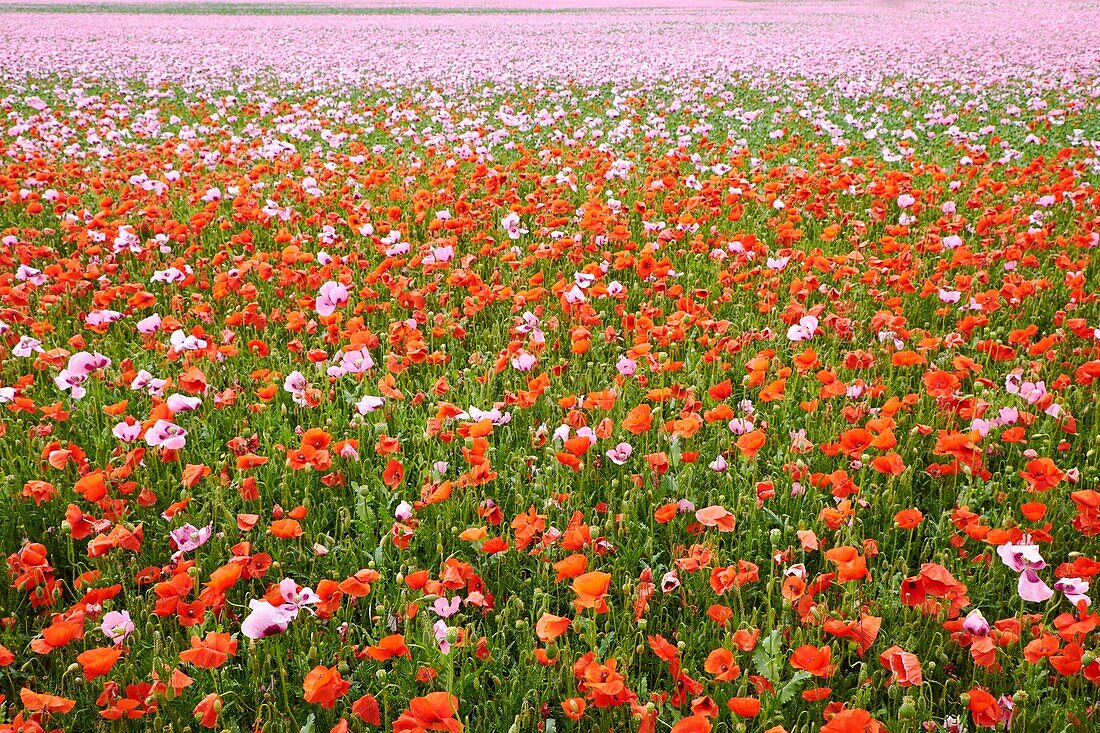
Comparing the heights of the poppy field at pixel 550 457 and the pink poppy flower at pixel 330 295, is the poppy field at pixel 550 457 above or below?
below

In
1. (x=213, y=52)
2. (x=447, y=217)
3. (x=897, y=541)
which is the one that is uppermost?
(x=213, y=52)

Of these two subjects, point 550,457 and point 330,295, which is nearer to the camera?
point 550,457

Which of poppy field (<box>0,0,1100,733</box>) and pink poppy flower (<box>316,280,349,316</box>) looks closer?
poppy field (<box>0,0,1100,733</box>)

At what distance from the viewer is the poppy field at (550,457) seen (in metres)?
1.91

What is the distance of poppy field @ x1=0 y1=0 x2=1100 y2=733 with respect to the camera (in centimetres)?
191

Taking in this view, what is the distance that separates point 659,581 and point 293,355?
200 centimetres

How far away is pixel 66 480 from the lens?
2.62 metres

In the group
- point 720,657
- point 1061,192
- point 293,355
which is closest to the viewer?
point 720,657

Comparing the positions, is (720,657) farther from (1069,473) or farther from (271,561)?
(1069,473)

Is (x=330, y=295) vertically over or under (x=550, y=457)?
over

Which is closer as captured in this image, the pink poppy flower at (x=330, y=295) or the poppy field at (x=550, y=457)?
the poppy field at (x=550, y=457)

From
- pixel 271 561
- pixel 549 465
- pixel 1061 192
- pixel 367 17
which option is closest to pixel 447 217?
pixel 549 465

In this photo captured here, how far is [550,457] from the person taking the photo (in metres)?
2.78

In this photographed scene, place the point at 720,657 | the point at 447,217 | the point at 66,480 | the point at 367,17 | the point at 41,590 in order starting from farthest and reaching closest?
the point at 367,17 < the point at 447,217 < the point at 66,480 < the point at 41,590 < the point at 720,657
